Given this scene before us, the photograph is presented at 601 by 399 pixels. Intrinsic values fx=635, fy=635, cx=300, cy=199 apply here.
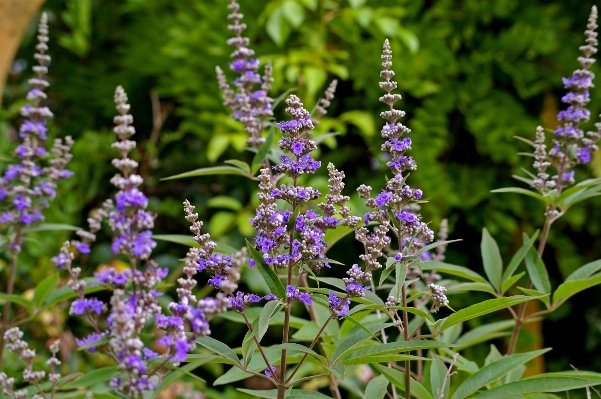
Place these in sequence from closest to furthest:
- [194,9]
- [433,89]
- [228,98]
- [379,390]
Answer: [379,390] → [228,98] → [433,89] → [194,9]

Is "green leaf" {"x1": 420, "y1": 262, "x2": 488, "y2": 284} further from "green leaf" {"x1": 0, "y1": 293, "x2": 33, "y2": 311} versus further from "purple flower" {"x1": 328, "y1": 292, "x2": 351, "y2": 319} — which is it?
"green leaf" {"x1": 0, "y1": 293, "x2": 33, "y2": 311}

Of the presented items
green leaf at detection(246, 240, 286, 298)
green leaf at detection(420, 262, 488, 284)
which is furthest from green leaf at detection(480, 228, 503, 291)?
green leaf at detection(246, 240, 286, 298)

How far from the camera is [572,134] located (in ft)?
5.28

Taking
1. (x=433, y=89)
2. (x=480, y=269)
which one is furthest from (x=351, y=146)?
(x=480, y=269)

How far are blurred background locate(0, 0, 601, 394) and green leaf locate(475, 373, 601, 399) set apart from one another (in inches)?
71.3

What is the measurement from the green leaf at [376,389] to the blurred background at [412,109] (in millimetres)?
1657

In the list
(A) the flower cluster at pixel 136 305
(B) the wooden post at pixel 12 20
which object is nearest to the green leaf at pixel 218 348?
(A) the flower cluster at pixel 136 305

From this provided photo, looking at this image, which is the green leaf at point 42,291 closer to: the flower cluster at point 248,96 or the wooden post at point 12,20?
the flower cluster at point 248,96

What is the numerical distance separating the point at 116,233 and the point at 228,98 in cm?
95

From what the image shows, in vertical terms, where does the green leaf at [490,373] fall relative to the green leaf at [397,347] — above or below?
below

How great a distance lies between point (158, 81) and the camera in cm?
412

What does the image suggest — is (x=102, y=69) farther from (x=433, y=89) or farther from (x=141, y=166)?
(x=433, y=89)

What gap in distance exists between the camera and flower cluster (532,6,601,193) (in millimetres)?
1607

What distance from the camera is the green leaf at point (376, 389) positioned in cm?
134
